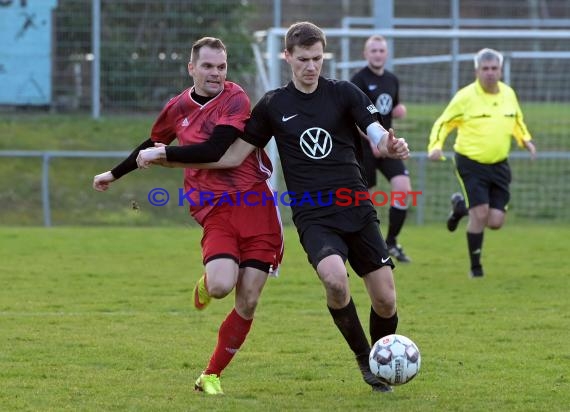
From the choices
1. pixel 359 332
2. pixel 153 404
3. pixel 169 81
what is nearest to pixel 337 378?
pixel 359 332

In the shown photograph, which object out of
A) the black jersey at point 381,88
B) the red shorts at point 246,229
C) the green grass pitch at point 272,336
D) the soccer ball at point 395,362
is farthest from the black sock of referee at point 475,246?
the soccer ball at point 395,362

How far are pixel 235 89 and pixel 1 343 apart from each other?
2.52 m

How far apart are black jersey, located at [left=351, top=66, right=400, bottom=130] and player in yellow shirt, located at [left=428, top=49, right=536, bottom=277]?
120 centimetres

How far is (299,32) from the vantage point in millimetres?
6094

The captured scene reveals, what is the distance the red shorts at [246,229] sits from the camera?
6.21 m

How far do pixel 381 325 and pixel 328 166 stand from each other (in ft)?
2.98

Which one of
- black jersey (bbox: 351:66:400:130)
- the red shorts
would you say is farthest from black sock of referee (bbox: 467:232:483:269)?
the red shorts

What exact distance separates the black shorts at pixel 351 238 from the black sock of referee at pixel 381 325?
30 centimetres

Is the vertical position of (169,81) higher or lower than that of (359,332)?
higher

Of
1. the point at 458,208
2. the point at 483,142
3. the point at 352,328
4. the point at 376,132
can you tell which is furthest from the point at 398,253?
the point at 376,132

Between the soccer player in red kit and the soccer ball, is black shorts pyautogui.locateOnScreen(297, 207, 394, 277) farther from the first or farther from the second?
the soccer ball

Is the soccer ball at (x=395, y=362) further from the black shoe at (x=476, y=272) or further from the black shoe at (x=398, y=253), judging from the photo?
the black shoe at (x=398, y=253)

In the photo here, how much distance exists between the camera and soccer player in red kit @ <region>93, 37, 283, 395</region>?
6.16 metres

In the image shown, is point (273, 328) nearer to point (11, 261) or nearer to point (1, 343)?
point (1, 343)
